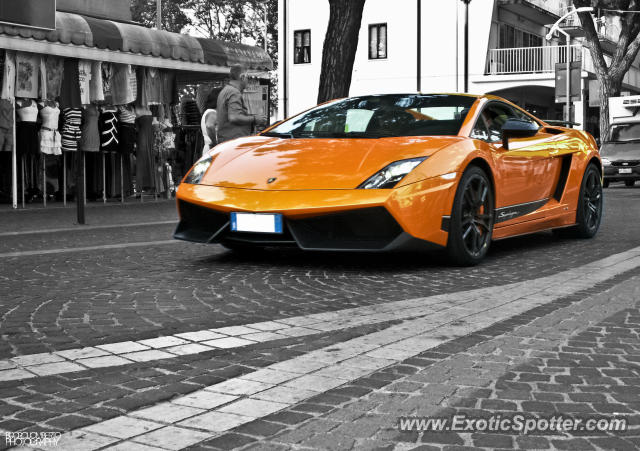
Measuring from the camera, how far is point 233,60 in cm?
1661

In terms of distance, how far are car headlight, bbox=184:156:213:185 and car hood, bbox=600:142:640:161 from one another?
2031 cm

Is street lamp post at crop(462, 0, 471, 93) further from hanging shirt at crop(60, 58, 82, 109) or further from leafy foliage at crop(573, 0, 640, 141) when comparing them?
hanging shirt at crop(60, 58, 82, 109)

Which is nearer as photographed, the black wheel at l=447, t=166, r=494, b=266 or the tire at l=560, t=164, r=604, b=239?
the black wheel at l=447, t=166, r=494, b=266

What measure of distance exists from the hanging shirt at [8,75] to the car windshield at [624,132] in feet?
62.0

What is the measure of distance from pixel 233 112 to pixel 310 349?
28.8ft

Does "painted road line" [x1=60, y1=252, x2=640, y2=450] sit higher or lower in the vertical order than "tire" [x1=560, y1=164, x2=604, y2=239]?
lower

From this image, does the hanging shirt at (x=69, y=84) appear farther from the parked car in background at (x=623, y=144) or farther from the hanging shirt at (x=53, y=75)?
the parked car in background at (x=623, y=144)

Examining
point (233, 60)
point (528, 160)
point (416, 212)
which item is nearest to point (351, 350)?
point (416, 212)

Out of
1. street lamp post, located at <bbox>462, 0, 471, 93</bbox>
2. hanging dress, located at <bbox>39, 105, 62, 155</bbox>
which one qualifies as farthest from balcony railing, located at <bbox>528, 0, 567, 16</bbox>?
hanging dress, located at <bbox>39, 105, 62, 155</bbox>

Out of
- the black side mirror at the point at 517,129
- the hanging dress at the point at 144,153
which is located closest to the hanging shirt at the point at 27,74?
the hanging dress at the point at 144,153

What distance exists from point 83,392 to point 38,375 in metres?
0.32

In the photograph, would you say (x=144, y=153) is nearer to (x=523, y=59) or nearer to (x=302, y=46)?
(x=523, y=59)

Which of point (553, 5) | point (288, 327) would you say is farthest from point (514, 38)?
point (288, 327)

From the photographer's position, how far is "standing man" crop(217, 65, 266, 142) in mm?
→ 12297
